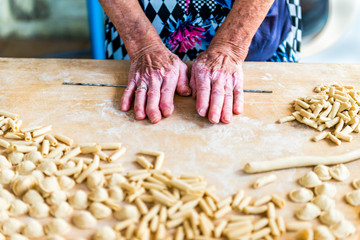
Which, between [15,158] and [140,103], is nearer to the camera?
[15,158]

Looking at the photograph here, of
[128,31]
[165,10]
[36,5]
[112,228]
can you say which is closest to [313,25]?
[165,10]

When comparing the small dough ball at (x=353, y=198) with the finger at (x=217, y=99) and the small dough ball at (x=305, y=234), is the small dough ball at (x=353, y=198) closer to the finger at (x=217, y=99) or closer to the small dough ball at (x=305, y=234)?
the small dough ball at (x=305, y=234)

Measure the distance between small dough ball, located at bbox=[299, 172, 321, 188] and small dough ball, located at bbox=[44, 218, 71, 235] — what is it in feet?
2.54

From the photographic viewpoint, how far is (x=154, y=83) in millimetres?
1663

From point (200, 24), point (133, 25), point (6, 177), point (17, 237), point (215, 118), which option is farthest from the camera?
point (200, 24)

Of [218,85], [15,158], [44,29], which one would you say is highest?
[218,85]

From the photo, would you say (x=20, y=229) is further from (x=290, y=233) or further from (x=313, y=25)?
(x=313, y=25)

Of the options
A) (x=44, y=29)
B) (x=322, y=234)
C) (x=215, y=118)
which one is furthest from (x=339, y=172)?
(x=44, y=29)

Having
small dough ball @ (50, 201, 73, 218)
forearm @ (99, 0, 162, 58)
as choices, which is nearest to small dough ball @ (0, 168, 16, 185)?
small dough ball @ (50, 201, 73, 218)

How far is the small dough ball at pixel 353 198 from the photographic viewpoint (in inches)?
44.6

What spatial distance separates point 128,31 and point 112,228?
3.70 ft

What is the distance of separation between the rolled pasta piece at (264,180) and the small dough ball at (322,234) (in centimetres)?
23

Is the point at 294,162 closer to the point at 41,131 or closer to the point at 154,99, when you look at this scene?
the point at 154,99

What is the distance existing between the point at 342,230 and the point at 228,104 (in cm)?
72
